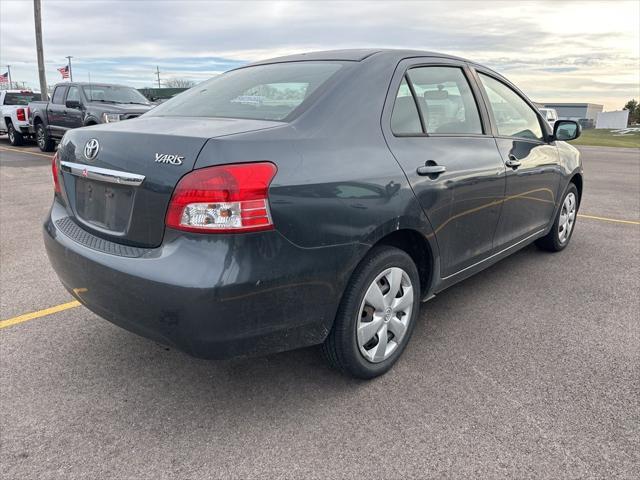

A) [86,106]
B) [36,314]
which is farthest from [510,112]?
[86,106]

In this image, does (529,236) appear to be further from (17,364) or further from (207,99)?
(17,364)

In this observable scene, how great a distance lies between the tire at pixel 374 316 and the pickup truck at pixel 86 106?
1035 centimetres

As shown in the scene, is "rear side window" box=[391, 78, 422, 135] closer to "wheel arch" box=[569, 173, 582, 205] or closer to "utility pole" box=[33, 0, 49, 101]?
"wheel arch" box=[569, 173, 582, 205]

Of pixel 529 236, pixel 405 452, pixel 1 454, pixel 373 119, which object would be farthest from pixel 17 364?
pixel 529 236

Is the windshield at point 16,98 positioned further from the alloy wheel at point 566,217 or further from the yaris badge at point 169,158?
the yaris badge at point 169,158

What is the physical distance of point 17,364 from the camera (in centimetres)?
299

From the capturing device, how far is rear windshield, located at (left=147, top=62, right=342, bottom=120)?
2.69 metres

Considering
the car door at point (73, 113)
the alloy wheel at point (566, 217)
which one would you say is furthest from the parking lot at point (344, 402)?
the car door at point (73, 113)

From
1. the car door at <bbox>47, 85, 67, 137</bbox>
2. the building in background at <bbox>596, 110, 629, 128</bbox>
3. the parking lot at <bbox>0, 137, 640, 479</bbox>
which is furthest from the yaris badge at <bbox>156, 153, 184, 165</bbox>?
the building in background at <bbox>596, 110, 629, 128</bbox>

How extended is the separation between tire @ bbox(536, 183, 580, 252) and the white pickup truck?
1705 cm

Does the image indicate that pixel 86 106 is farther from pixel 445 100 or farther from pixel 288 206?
pixel 288 206

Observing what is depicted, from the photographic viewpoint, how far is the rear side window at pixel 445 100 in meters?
3.12

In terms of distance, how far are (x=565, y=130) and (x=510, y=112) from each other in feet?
2.45

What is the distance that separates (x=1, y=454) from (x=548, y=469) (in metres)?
2.31
